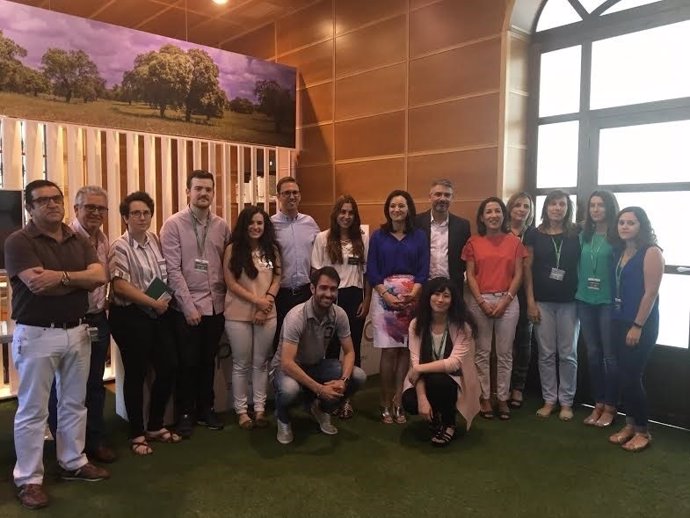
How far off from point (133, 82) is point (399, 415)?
12.1ft

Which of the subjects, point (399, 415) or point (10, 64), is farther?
point (10, 64)

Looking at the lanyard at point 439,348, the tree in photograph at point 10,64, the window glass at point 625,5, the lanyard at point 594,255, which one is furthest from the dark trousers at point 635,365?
the tree in photograph at point 10,64

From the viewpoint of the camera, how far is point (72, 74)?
15.2 feet

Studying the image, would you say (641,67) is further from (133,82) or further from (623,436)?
(133,82)

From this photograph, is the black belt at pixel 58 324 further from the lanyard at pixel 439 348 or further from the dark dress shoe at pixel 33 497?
the lanyard at pixel 439 348

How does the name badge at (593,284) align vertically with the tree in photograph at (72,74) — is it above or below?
below

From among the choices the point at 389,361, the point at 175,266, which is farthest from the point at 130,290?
the point at 389,361

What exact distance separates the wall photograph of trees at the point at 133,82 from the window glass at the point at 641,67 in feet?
10.4

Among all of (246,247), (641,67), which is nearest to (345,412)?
(246,247)

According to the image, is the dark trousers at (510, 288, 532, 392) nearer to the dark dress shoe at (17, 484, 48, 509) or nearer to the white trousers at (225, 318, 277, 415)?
the white trousers at (225, 318, 277, 415)

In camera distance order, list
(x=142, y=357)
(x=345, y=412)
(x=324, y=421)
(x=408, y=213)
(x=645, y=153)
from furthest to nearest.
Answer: (x=645, y=153) < (x=345, y=412) < (x=408, y=213) < (x=324, y=421) < (x=142, y=357)

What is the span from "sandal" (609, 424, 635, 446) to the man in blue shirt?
2059 millimetres

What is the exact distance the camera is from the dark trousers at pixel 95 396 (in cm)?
302

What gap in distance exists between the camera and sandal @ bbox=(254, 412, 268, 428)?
11.6 ft
